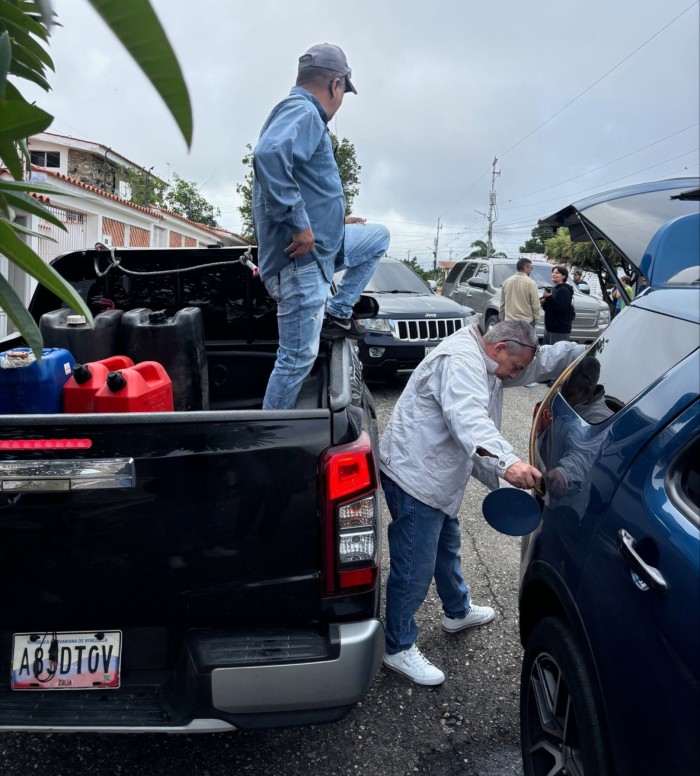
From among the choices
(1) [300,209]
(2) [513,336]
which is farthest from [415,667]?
(1) [300,209]

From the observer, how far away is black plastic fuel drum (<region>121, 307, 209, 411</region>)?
2908mm

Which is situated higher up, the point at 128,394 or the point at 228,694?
the point at 128,394

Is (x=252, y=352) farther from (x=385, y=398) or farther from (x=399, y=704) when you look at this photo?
(x=385, y=398)

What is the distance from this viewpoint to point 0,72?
704mm

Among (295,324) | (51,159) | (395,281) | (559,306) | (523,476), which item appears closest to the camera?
(523,476)

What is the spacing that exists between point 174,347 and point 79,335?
441mm

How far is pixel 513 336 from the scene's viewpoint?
2.59 metres

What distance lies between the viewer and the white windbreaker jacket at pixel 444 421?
2449mm

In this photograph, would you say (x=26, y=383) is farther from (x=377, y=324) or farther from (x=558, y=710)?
(x=377, y=324)

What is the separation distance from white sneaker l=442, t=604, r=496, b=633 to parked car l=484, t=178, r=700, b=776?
92 centimetres

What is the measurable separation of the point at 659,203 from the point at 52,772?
9.23ft

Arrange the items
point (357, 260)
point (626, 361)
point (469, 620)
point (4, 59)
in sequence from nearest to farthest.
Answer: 1. point (4, 59)
2. point (626, 361)
3. point (469, 620)
4. point (357, 260)

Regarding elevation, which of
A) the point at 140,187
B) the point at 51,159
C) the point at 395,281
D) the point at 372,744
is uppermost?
the point at 51,159

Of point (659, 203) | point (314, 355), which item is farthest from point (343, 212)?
point (659, 203)
